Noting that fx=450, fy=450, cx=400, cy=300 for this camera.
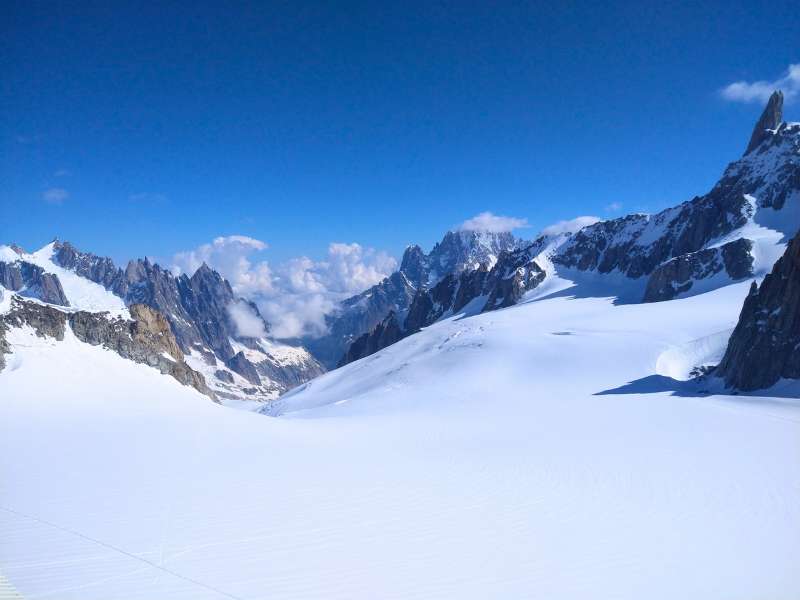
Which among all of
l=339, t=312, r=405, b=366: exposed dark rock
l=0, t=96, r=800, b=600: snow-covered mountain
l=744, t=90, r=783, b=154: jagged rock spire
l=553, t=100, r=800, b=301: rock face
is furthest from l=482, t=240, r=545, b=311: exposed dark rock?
l=0, t=96, r=800, b=600: snow-covered mountain

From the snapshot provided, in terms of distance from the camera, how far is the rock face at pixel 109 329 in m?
34.0

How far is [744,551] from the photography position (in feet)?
27.5

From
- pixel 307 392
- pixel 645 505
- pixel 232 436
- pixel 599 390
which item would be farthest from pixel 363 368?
pixel 645 505

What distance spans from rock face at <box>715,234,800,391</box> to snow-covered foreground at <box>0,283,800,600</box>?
15.0ft

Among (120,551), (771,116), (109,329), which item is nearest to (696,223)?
(771,116)

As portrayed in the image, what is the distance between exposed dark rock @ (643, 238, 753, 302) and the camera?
72.0 meters

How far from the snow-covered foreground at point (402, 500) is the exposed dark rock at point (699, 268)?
58.4m

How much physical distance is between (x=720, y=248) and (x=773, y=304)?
56.7 m

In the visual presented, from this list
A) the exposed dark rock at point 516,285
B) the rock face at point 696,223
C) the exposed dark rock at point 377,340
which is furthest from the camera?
the exposed dark rock at point 377,340

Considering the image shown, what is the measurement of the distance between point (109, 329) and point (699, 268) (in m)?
85.7

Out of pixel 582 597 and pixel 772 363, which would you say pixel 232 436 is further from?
pixel 772 363

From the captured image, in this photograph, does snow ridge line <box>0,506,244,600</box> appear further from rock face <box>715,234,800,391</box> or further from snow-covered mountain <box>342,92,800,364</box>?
snow-covered mountain <box>342,92,800,364</box>

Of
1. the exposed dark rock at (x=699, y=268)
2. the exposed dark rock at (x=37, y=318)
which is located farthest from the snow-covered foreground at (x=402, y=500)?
the exposed dark rock at (x=699, y=268)

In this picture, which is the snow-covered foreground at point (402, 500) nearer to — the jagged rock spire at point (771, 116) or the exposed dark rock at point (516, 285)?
the exposed dark rock at point (516, 285)
